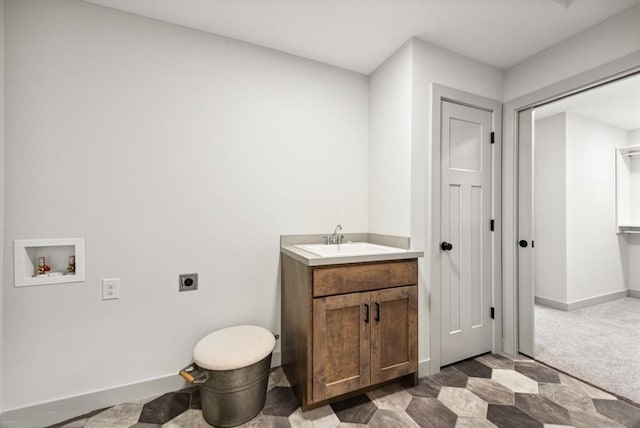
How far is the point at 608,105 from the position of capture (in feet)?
10.0

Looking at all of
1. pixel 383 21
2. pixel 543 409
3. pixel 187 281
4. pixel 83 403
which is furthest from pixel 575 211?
pixel 83 403

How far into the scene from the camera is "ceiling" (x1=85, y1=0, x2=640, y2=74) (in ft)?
5.37

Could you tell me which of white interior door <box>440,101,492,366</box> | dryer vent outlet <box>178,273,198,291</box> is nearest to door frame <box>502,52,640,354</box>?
white interior door <box>440,101,492,366</box>

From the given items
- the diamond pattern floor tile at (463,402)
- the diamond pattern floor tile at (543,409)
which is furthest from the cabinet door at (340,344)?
the diamond pattern floor tile at (543,409)

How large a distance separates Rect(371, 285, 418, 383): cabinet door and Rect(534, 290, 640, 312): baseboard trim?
2.76m

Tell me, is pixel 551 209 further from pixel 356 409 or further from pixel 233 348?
pixel 233 348

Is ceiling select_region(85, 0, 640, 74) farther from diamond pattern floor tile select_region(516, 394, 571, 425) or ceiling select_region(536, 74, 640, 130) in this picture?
diamond pattern floor tile select_region(516, 394, 571, 425)

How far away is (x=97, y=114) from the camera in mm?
1608

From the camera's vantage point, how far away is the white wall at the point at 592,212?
10.9ft

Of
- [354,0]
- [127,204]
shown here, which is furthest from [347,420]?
[354,0]

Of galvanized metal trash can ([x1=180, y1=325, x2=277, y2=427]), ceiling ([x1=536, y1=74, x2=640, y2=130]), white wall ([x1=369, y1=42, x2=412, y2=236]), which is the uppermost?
ceiling ([x1=536, y1=74, x2=640, y2=130])

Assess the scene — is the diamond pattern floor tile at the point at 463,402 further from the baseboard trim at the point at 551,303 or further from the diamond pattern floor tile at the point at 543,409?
the baseboard trim at the point at 551,303

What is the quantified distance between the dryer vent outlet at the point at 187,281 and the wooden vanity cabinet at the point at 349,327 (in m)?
0.65

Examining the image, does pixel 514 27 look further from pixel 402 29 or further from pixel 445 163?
pixel 445 163
